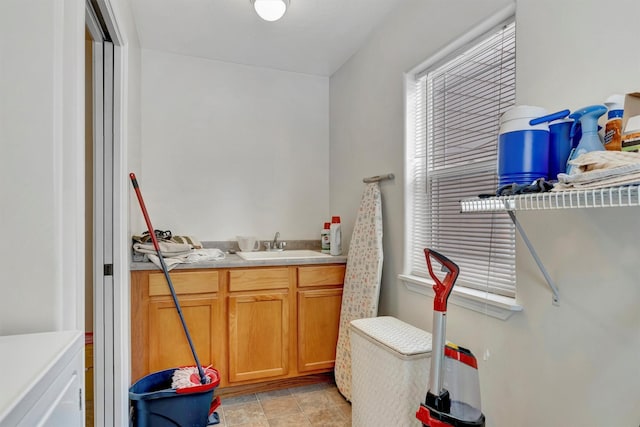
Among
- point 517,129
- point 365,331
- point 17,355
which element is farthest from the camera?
point 365,331

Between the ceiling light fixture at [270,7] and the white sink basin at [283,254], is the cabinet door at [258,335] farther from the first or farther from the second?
the ceiling light fixture at [270,7]

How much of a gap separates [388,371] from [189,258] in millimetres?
1418

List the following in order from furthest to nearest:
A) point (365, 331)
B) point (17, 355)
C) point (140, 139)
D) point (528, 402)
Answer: point (140, 139) < point (365, 331) < point (528, 402) < point (17, 355)

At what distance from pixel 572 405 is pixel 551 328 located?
252 millimetres

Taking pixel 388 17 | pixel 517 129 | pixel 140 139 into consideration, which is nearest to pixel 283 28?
pixel 388 17

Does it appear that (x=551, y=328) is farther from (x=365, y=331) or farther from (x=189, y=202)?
(x=189, y=202)

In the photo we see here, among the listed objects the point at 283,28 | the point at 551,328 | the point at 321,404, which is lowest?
the point at 321,404

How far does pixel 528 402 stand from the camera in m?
1.42

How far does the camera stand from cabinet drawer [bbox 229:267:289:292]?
2.46 meters

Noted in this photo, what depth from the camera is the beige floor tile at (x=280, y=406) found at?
231 cm

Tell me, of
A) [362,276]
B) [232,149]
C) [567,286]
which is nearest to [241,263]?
[362,276]

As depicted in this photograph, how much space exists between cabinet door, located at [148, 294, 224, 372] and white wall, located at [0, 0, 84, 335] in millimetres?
1399

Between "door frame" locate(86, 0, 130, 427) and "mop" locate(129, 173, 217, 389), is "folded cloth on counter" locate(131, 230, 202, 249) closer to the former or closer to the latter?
"mop" locate(129, 173, 217, 389)

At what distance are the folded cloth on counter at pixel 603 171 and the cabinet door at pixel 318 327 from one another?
75.8 inches
